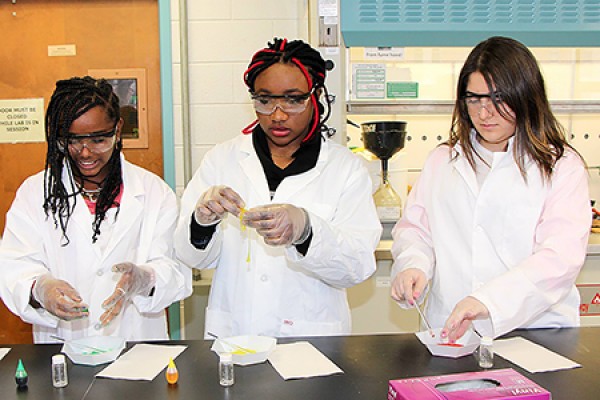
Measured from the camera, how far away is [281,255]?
164 centimetres

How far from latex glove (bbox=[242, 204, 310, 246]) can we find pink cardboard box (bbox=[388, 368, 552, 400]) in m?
0.45

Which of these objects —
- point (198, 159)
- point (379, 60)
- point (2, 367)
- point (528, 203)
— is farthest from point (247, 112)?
point (2, 367)

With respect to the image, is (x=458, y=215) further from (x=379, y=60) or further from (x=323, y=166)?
(x=379, y=60)

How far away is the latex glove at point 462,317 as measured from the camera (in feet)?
4.06

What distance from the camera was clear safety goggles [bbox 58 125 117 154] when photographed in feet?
5.12

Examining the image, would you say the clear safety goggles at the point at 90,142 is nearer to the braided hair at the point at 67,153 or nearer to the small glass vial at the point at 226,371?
the braided hair at the point at 67,153

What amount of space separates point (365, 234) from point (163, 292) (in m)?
0.57

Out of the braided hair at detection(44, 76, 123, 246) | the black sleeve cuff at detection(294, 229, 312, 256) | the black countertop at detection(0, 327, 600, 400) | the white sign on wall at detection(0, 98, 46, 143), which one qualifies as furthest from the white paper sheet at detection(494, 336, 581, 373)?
the white sign on wall at detection(0, 98, 46, 143)

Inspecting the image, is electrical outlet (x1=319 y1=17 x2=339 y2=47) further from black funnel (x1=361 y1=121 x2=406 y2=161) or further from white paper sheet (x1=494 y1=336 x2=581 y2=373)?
white paper sheet (x1=494 y1=336 x2=581 y2=373)

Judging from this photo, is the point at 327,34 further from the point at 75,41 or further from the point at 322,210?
the point at 75,41

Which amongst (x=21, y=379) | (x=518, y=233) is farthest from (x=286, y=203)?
(x=21, y=379)

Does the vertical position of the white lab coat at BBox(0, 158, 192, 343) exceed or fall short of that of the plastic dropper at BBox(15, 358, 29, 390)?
it exceeds it

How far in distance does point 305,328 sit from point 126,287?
0.50 m

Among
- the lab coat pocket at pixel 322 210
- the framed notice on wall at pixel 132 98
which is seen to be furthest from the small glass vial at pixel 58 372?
the framed notice on wall at pixel 132 98
